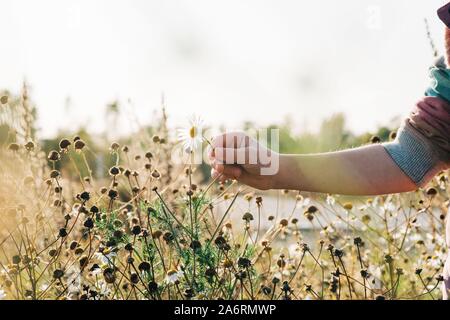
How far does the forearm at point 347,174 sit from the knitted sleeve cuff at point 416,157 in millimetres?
14

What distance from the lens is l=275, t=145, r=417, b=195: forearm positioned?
152 cm

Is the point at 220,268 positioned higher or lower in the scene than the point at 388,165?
lower

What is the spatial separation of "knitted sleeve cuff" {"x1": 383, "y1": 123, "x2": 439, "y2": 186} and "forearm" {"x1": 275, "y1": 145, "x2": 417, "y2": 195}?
0.01m

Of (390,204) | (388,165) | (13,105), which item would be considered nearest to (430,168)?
(388,165)

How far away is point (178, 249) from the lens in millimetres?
1831

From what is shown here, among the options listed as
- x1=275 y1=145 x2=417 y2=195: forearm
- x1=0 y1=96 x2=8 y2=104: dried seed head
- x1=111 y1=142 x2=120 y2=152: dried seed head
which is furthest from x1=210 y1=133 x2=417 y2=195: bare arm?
x1=0 y1=96 x2=8 y2=104: dried seed head

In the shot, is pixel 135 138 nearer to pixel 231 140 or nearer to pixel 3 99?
pixel 3 99

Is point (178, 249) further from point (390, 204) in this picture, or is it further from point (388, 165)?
point (390, 204)

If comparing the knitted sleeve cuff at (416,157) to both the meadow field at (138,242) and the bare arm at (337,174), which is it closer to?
the bare arm at (337,174)

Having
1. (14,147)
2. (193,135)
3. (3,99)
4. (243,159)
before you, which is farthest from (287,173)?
(3,99)

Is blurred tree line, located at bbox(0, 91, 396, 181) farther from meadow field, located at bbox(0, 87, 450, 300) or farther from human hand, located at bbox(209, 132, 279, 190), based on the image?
human hand, located at bbox(209, 132, 279, 190)
